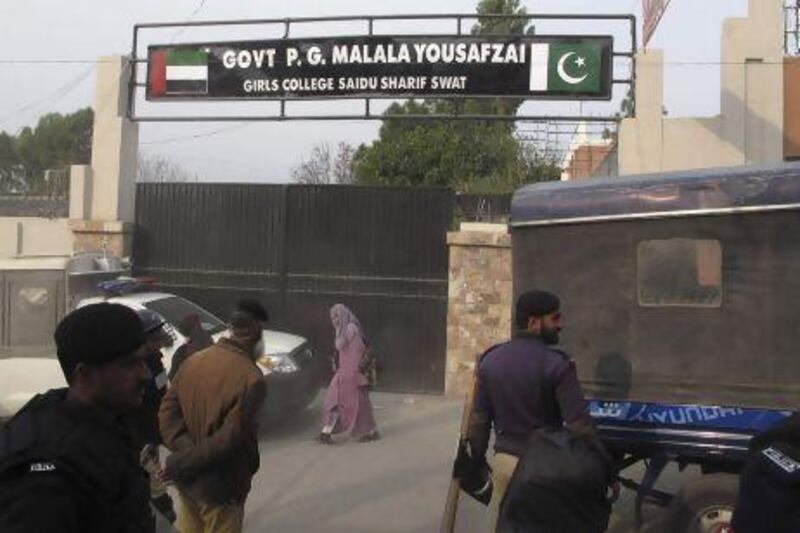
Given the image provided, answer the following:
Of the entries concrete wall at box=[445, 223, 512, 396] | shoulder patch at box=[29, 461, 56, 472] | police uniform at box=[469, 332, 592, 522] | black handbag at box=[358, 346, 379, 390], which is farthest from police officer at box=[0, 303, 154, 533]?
concrete wall at box=[445, 223, 512, 396]

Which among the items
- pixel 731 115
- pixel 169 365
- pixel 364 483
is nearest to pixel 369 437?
pixel 364 483

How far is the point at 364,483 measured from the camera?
784 centimetres

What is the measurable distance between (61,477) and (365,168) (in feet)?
77.8

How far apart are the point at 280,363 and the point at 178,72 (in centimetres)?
515

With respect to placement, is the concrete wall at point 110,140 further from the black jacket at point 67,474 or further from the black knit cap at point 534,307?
the black jacket at point 67,474

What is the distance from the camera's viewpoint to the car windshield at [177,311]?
10.1m

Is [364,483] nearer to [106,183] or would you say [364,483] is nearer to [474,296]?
[474,296]

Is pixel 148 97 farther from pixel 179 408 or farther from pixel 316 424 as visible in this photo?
pixel 179 408

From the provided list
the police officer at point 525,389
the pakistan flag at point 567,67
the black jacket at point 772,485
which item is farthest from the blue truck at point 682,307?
the pakistan flag at point 567,67

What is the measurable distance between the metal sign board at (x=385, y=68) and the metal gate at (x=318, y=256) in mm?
1333

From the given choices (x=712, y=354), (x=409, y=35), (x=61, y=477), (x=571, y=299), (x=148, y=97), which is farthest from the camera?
(x=148, y=97)

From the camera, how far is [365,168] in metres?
25.3

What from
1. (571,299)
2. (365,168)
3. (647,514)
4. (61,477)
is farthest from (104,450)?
(365,168)

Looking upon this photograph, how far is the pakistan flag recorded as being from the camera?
11594 mm
